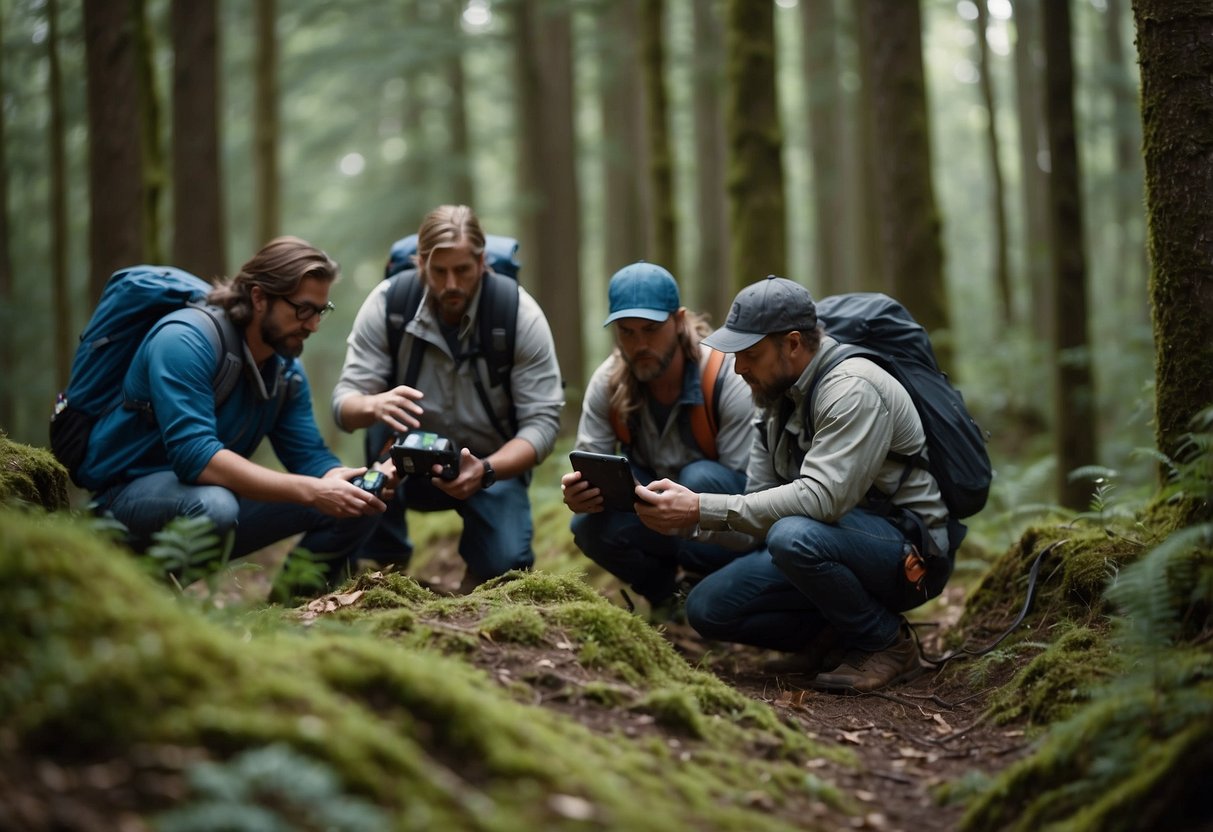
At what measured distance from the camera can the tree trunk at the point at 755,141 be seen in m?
7.97

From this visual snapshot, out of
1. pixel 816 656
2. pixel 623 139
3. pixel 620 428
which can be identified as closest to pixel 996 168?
pixel 623 139

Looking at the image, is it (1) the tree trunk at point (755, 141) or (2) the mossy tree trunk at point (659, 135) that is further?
(2) the mossy tree trunk at point (659, 135)

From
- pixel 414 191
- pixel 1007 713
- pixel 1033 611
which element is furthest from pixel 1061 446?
pixel 414 191

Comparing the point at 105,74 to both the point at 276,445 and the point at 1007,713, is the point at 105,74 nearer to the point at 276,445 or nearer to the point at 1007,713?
the point at 276,445

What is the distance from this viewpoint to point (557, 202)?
45.8 feet

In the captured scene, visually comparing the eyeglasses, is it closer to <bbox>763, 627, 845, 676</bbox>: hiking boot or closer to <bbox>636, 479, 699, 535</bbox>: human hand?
<bbox>636, 479, 699, 535</bbox>: human hand

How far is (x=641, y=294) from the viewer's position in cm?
533

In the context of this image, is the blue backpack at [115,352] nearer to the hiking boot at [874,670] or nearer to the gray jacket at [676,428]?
the gray jacket at [676,428]

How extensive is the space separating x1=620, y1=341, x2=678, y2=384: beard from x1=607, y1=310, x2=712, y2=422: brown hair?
49 millimetres

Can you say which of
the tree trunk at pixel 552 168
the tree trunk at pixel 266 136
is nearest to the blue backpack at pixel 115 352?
the tree trunk at pixel 266 136

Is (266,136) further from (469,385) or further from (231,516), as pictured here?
(231,516)

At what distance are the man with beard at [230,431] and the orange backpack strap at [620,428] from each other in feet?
4.38

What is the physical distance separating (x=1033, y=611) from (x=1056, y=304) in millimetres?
3717

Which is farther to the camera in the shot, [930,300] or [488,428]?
[930,300]
